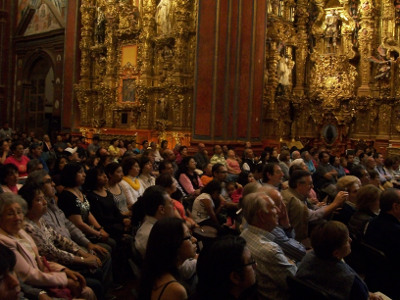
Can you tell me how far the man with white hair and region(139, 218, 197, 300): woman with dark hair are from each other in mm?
689

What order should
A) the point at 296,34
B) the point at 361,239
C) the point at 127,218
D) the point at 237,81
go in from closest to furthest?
the point at 361,239 < the point at 127,218 < the point at 237,81 < the point at 296,34

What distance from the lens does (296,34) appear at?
17.7 meters

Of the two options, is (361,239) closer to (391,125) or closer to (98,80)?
(391,125)

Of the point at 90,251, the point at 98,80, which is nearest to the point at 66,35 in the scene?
the point at 98,80

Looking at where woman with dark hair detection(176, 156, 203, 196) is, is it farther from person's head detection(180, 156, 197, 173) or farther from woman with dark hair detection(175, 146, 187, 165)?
woman with dark hair detection(175, 146, 187, 165)

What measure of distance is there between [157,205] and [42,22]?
62.7 ft

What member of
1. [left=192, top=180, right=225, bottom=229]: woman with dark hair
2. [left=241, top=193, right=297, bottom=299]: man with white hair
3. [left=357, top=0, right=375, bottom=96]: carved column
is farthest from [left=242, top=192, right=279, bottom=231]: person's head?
[left=357, top=0, right=375, bottom=96]: carved column

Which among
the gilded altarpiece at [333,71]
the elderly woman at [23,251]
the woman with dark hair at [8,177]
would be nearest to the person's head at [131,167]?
the woman with dark hair at [8,177]

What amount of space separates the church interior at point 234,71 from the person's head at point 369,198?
9.37 metres

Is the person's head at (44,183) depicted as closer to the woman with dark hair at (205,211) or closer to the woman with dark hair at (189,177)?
the woman with dark hair at (205,211)

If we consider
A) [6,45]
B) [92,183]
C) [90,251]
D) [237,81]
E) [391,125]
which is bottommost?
[90,251]

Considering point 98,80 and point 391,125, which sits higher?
point 98,80

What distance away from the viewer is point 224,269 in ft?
8.16

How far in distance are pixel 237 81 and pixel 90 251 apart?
10.5 m
